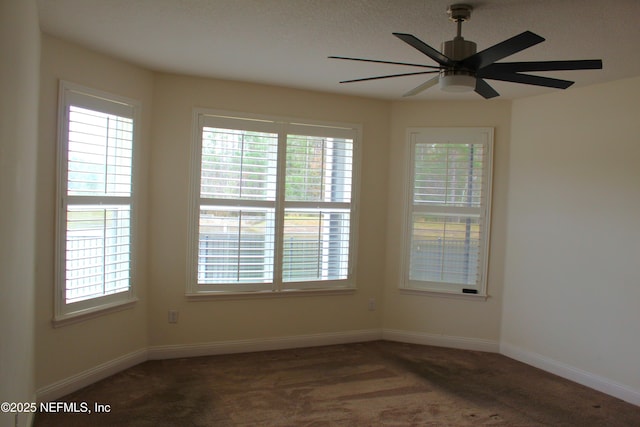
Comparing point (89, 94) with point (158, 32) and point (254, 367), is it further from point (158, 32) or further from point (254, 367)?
point (254, 367)

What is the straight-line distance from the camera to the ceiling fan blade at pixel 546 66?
214cm

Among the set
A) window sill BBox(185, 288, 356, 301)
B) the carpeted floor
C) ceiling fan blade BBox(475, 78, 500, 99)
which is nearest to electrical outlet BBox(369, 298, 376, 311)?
window sill BBox(185, 288, 356, 301)

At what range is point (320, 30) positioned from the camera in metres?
2.99

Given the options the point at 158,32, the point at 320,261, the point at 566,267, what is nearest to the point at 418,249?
the point at 320,261

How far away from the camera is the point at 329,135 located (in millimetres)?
4828

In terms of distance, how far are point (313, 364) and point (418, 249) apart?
1.66 metres

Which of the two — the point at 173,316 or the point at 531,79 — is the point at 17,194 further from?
the point at 531,79

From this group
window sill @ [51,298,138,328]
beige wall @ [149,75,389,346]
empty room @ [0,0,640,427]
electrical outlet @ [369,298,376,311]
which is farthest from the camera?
electrical outlet @ [369,298,376,311]

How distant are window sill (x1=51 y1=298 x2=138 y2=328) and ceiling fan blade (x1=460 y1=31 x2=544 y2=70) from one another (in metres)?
3.12

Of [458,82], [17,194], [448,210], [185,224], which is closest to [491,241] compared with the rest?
[448,210]

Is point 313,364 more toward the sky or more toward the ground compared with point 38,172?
more toward the ground

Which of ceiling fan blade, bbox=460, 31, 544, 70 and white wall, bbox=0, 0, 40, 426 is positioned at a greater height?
ceiling fan blade, bbox=460, 31, 544, 70

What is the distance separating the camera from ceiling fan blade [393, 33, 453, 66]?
203 cm

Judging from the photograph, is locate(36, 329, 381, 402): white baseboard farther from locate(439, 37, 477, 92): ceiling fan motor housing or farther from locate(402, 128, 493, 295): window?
locate(439, 37, 477, 92): ceiling fan motor housing
